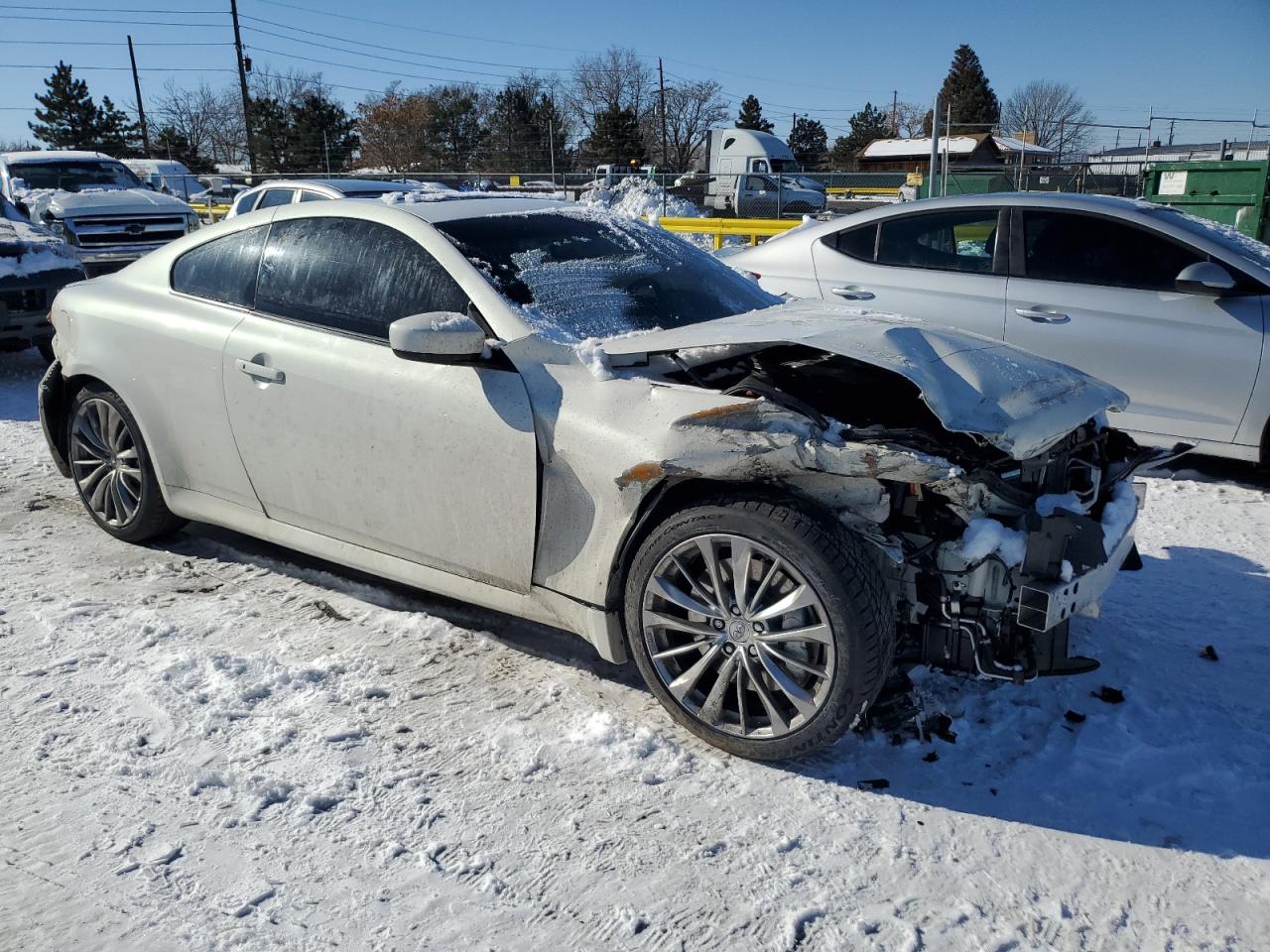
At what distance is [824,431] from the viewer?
9.33 ft

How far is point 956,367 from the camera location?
3086 millimetres

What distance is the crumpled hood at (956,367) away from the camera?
2.85 metres

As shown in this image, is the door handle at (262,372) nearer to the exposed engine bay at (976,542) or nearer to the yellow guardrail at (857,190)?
the exposed engine bay at (976,542)

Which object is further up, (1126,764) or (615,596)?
(615,596)

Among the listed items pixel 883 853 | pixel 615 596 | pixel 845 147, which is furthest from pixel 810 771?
pixel 845 147

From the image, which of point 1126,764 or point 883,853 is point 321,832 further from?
point 1126,764

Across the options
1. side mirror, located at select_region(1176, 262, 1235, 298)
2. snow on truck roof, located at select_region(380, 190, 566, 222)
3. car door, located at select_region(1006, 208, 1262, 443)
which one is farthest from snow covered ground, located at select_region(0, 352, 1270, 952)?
side mirror, located at select_region(1176, 262, 1235, 298)

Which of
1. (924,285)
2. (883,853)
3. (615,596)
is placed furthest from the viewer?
(924,285)

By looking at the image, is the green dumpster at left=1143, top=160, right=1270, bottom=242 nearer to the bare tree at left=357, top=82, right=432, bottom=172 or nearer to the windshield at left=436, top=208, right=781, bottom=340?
the windshield at left=436, top=208, right=781, bottom=340

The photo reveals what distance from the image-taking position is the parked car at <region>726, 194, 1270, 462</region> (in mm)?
5285

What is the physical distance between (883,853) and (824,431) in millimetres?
1144

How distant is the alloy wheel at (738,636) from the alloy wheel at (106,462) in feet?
9.13

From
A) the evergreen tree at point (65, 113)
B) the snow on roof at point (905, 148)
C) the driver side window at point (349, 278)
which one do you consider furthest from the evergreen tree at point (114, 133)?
the driver side window at point (349, 278)

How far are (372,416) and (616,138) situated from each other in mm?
55827
